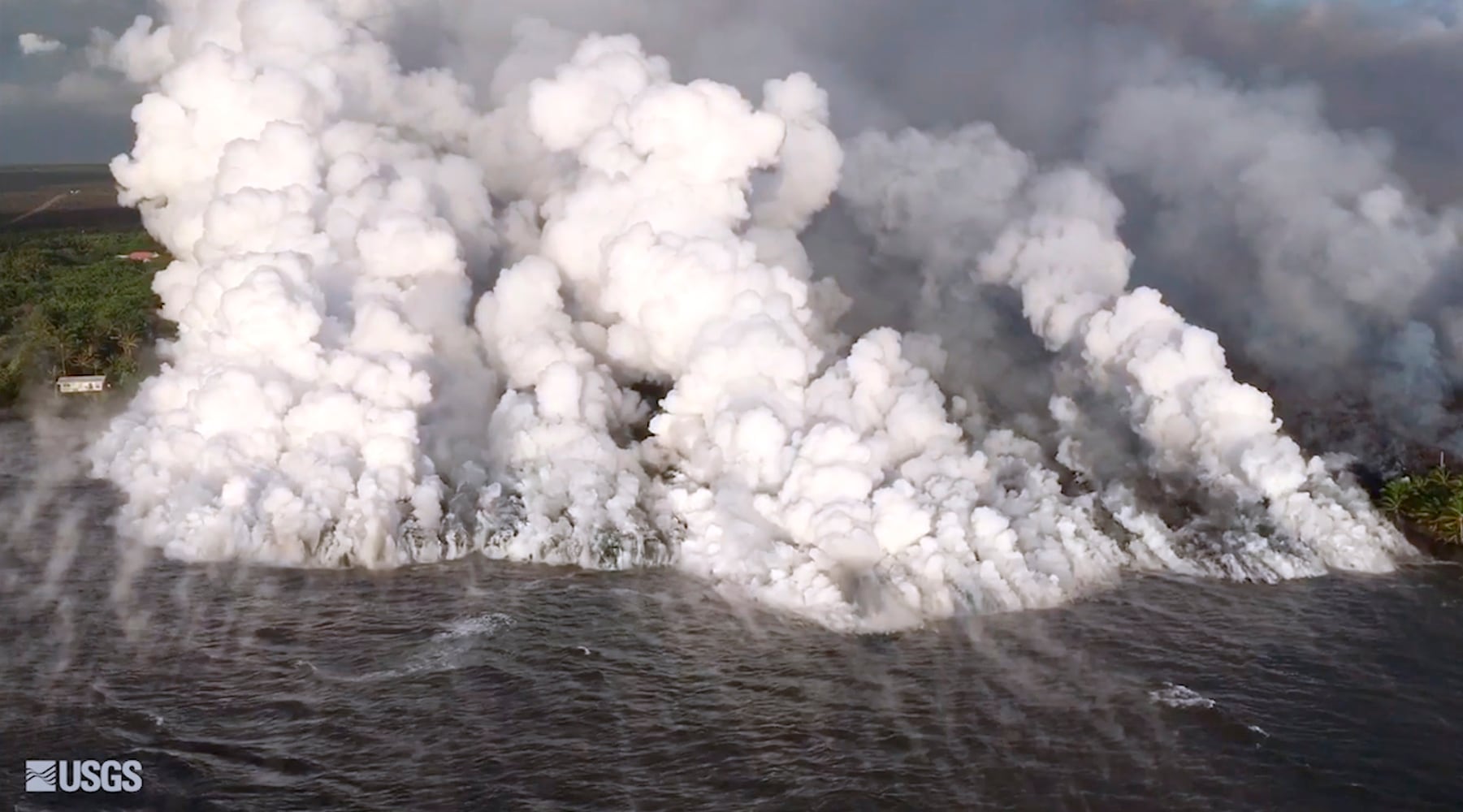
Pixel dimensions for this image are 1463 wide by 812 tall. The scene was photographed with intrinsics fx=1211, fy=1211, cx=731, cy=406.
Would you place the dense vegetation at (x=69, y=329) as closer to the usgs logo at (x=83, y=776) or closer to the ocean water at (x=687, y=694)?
the ocean water at (x=687, y=694)

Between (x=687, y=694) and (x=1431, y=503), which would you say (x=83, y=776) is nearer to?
(x=687, y=694)

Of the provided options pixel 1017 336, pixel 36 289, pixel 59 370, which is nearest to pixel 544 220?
pixel 1017 336

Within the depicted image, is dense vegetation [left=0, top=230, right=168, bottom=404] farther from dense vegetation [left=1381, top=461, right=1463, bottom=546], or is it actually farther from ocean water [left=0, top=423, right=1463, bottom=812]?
dense vegetation [left=1381, top=461, right=1463, bottom=546]

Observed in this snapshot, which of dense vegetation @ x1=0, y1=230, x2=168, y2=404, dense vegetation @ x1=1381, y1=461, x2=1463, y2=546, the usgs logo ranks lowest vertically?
the usgs logo

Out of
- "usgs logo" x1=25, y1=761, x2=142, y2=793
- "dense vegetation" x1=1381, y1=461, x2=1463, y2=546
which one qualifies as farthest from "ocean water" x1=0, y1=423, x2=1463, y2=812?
"dense vegetation" x1=1381, y1=461, x2=1463, y2=546

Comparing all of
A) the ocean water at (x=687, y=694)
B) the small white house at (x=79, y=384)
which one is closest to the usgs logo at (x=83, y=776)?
the ocean water at (x=687, y=694)

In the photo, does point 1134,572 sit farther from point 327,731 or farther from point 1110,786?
point 327,731

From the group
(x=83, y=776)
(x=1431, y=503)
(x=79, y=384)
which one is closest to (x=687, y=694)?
(x=83, y=776)
